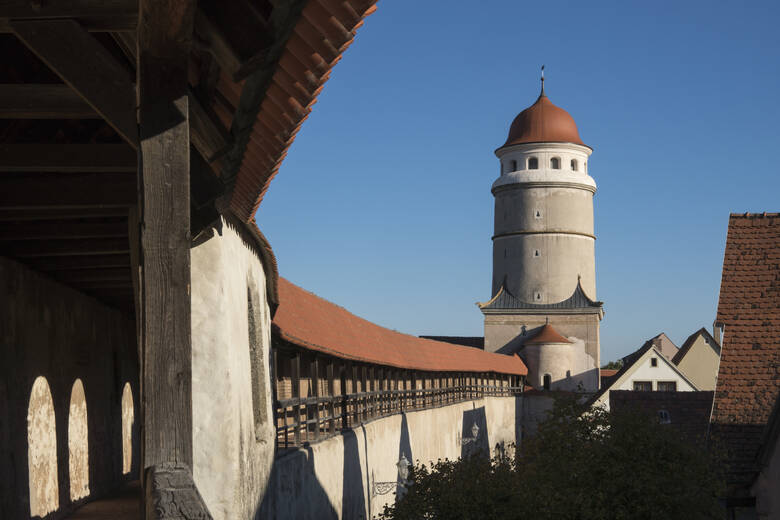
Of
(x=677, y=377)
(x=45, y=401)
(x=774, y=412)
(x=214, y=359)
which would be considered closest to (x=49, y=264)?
(x=45, y=401)

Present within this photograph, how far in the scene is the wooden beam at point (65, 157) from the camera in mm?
7023

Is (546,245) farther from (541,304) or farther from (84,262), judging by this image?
(84,262)

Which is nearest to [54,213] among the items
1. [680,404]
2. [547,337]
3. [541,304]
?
[680,404]

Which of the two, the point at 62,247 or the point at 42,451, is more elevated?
the point at 62,247

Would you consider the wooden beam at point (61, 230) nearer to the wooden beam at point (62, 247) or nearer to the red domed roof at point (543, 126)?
the wooden beam at point (62, 247)

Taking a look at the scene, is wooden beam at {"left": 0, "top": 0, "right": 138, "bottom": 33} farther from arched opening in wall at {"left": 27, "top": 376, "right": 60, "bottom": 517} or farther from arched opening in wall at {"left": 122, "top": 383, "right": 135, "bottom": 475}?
arched opening in wall at {"left": 122, "top": 383, "right": 135, "bottom": 475}

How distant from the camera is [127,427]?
1941 cm

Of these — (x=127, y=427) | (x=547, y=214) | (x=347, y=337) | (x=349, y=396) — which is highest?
(x=547, y=214)

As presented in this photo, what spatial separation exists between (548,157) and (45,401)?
47.6 metres

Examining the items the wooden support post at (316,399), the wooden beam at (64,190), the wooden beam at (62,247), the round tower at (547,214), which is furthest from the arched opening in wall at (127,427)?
the round tower at (547,214)

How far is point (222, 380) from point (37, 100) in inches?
127

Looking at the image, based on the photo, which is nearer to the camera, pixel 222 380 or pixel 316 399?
pixel 222 380

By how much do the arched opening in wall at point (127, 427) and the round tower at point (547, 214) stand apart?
1551 inches

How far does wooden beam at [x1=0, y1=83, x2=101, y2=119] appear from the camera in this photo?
224 inches
